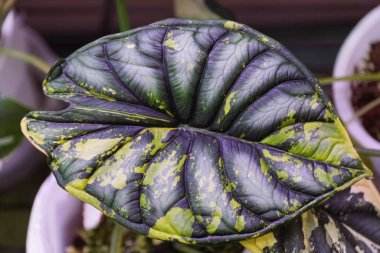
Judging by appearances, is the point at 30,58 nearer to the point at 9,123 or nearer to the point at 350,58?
the point at 9,123

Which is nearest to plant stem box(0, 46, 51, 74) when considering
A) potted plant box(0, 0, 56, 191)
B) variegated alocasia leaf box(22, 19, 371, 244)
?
potted plant box(0, 0, 56, 191)

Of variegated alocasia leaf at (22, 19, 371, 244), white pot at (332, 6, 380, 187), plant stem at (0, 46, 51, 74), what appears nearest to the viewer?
variegated alocasia leaf at (22, 19, 371, 244)

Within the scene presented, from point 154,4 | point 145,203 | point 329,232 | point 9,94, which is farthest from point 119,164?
point 154,4

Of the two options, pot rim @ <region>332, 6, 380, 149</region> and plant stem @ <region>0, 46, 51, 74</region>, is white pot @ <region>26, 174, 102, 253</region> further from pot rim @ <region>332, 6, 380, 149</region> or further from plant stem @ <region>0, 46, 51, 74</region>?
pot rim @ <region>332, 6, 380, 149</region>

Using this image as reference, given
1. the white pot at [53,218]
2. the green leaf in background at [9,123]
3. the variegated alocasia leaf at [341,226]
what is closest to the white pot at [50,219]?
the white pot at [53,218]

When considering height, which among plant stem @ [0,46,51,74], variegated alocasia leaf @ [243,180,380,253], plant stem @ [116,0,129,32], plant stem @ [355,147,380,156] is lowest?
variegated alocasia leaf @ [243,180,380,253]

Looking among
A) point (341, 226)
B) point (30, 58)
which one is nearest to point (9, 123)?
point (30, 58)

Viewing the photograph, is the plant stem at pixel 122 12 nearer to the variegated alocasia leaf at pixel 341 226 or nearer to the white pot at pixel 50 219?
the white pot at pixel 50 219
